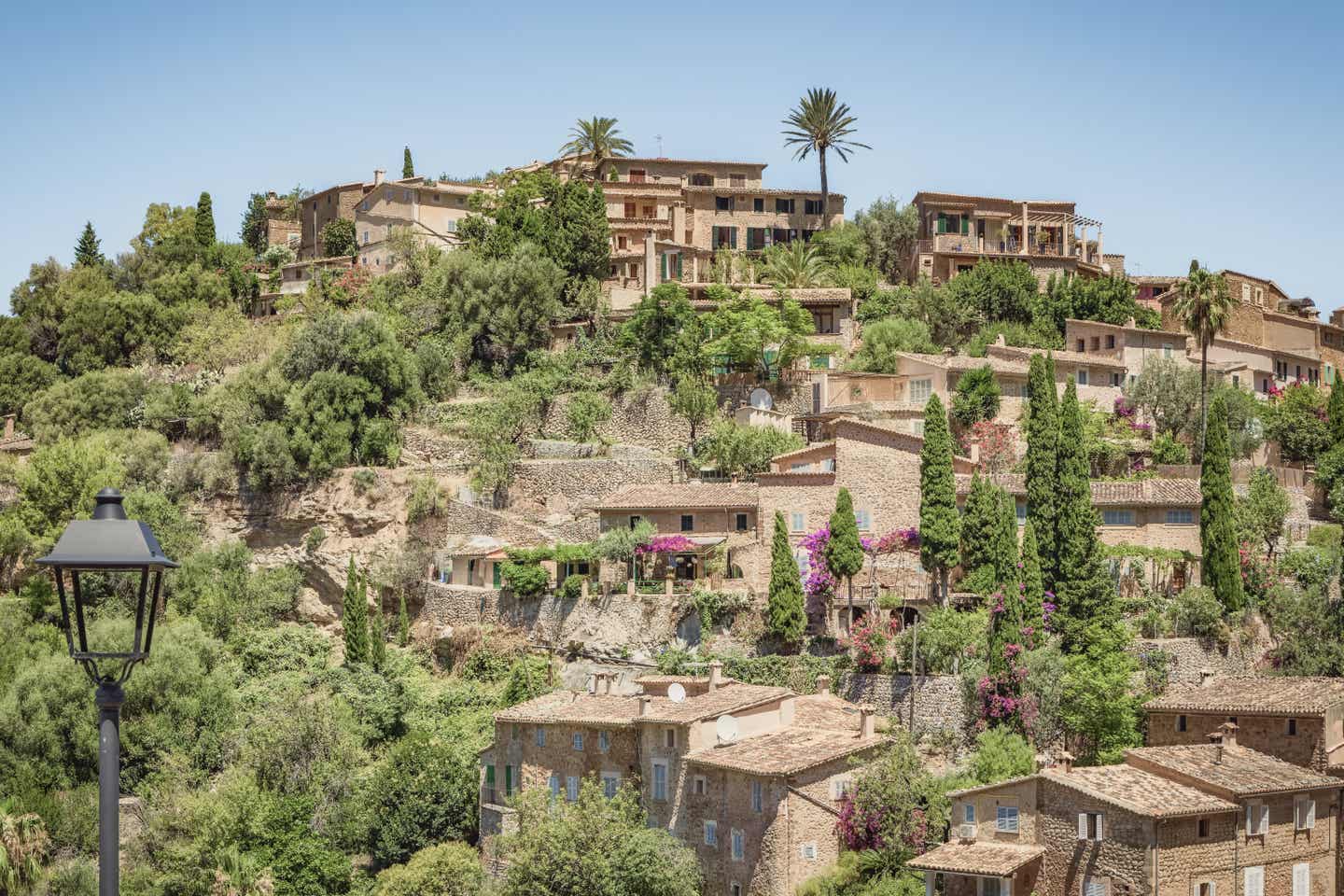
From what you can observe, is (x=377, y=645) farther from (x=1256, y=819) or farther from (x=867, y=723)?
(x=1256, y=819)

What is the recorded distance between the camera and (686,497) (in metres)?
56.6

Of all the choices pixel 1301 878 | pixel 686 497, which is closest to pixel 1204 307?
pixel 686 497

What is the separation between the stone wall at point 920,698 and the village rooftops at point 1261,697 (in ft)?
16.7

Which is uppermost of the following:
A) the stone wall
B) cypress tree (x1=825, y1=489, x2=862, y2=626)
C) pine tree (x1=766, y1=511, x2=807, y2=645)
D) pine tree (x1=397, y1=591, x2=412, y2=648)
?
cypress tree (x1=825, y1=489, x2=862, y2=626)

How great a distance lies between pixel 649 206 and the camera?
273ft

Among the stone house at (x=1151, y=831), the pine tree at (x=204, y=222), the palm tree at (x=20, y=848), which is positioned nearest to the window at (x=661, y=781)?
the stone house at (x=1151, y=831)

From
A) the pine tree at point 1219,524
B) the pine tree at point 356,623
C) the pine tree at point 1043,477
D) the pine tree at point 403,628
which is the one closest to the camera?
the pine tree at point 1043,477

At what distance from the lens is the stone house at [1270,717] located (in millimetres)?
42656

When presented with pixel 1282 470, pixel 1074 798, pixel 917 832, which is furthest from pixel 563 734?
pixel 1282 470

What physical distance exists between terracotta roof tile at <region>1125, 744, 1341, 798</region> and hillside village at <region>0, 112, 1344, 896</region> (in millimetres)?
160

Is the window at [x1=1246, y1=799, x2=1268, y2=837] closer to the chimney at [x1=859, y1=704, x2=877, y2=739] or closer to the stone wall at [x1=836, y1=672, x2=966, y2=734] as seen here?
the stone wall at [x1=836, y1=672, x2=966, y2=734]

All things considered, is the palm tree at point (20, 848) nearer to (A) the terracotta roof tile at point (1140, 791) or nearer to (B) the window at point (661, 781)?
(B) the window at point (661, 781)

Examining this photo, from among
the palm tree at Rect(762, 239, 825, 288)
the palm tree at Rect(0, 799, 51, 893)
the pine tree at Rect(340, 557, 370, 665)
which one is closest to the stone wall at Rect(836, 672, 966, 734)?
the pine tree at Rect(340, 557, 370, 665)

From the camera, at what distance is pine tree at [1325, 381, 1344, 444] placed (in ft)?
216
